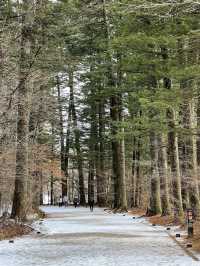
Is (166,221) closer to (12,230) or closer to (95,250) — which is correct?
(12,230)

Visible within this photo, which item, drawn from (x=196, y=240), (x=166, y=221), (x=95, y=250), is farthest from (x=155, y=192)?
(x=95, y=250)

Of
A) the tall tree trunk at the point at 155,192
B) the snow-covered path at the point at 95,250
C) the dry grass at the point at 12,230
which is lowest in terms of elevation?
the snow-covered path at the point at 95,250

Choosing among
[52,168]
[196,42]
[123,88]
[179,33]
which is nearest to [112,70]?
[123,88]

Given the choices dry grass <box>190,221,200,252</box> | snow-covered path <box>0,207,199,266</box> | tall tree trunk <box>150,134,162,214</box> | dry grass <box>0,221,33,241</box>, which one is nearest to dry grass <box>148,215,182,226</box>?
tall tree trunk <box>150,134,162,214</box>

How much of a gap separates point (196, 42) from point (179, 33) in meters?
6.72

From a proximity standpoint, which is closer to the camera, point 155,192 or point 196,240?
point 196,240

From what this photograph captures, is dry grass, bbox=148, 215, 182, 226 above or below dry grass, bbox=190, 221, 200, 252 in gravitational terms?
above

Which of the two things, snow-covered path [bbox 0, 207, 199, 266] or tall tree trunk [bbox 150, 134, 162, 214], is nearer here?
snow-covered path [bbox 0, 207, 199, 266]

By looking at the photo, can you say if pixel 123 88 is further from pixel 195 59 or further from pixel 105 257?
pixel 105 257

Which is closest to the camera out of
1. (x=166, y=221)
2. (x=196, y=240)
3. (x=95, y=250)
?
(x=95, y=250)

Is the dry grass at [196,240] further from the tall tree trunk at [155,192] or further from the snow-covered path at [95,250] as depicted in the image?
the tall tree trunk at [155,192]

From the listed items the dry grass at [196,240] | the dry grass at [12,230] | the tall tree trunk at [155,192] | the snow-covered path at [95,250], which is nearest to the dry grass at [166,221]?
the tall tree trunk at [155,192]

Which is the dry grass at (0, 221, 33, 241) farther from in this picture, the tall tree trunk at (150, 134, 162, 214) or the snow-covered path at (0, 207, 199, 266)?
the tall tree trunk at (150, 134, 162, 214)

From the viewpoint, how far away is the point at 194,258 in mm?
13016
